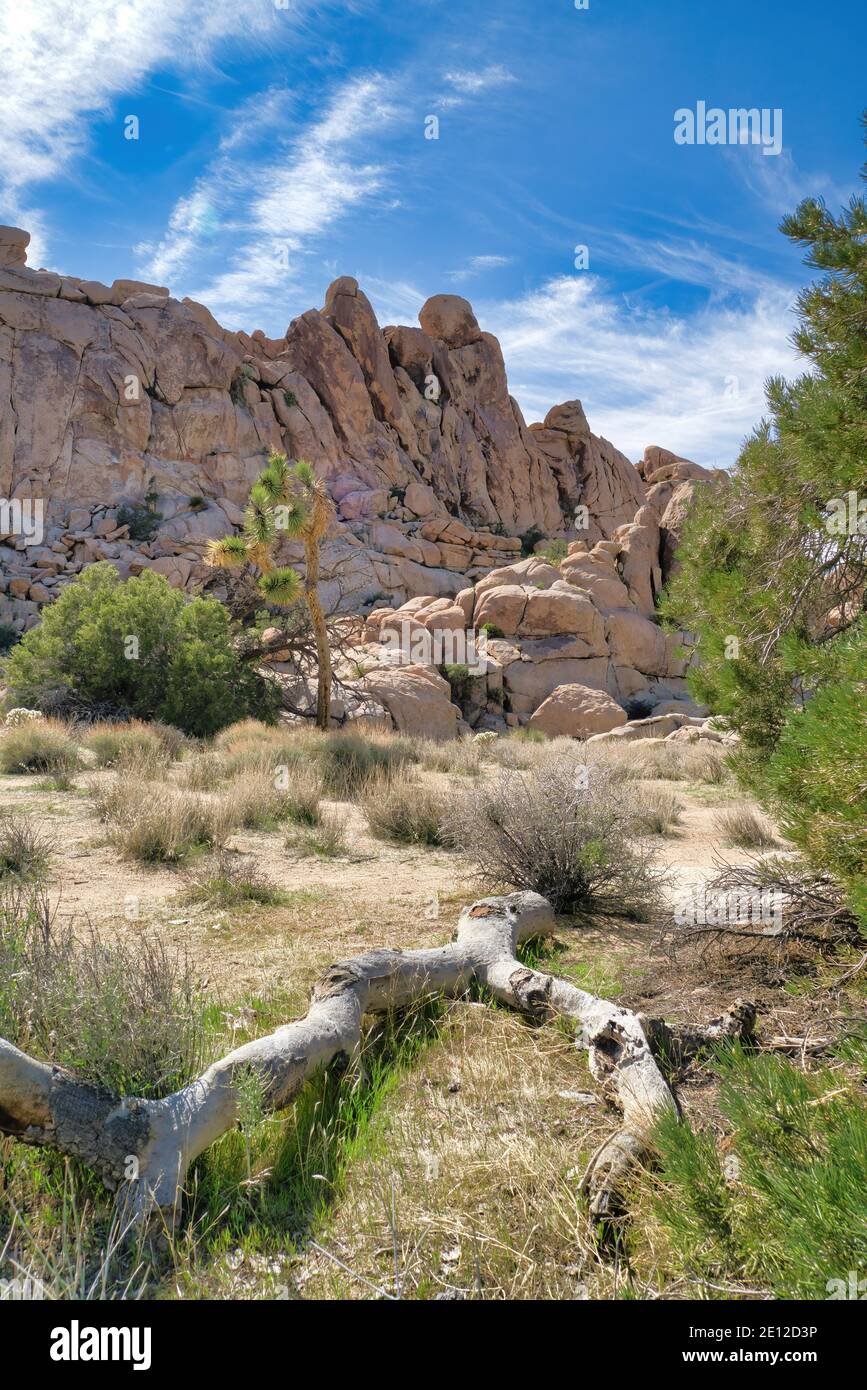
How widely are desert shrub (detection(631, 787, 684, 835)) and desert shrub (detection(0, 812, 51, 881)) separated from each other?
591 cm

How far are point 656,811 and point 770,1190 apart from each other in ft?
27.3

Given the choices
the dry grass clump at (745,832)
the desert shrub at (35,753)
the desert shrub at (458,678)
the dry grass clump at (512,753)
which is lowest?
the dry grass clump at (745,832)

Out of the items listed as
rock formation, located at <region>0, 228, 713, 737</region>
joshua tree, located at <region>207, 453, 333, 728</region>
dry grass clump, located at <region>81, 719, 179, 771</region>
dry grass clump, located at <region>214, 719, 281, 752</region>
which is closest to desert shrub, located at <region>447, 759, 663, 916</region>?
dry grass clump, located at <region>81, 719, 179, 771</region>

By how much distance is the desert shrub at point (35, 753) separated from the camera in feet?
39.1

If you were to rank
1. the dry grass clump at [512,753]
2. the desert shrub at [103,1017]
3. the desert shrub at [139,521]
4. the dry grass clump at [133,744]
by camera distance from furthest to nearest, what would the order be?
the desert shrub at [139,521] → the dry grass clump at [512,753] → the dry grass clump at [133,744] → the desert shrub at [103,1017]

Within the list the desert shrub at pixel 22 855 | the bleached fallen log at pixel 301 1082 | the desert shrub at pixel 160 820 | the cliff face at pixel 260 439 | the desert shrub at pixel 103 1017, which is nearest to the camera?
the bleached fallen log at pixel 301 1082

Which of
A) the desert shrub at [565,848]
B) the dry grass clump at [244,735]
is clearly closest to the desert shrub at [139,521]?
the dry grass clump at [244,735]

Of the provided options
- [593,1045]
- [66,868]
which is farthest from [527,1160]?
[66,868]

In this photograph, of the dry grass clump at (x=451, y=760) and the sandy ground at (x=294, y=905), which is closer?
the sandy ground at (x=294, y=905)

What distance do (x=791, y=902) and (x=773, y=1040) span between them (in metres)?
1.51

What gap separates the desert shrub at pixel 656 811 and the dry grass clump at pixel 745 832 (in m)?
0.69

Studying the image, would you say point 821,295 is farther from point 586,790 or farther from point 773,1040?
point 586,790

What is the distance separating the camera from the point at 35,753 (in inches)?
476

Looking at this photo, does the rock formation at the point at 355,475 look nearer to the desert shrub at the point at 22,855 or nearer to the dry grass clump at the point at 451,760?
the dry grass clump at the point at 451,760
